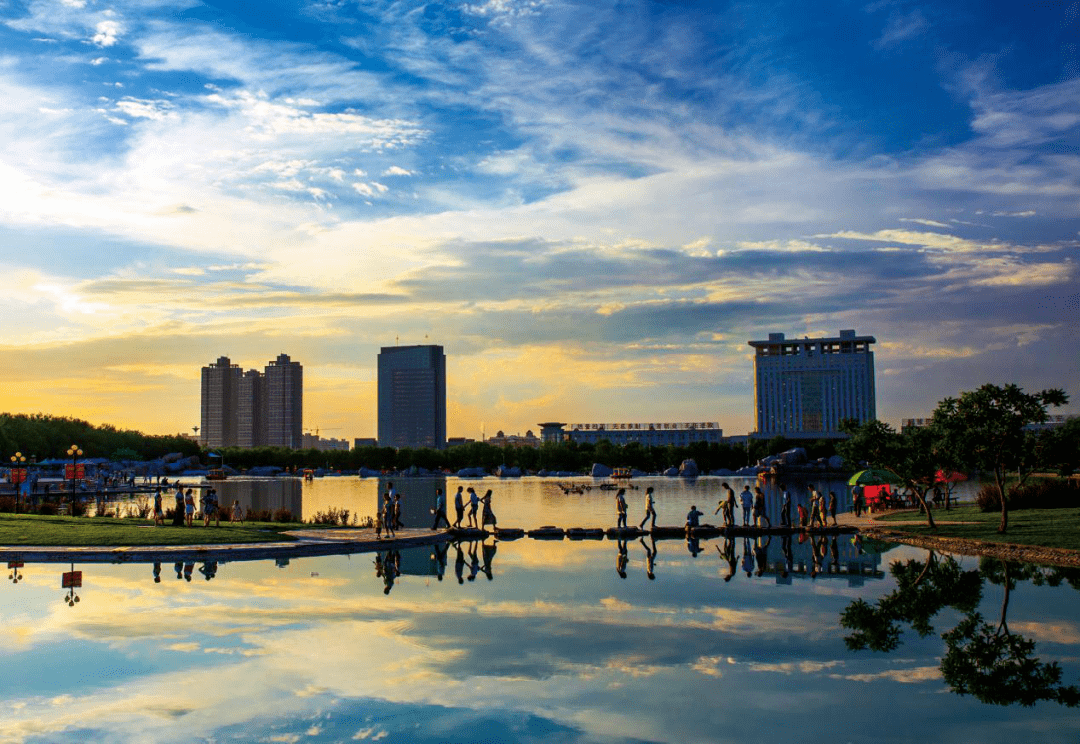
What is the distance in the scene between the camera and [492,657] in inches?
640

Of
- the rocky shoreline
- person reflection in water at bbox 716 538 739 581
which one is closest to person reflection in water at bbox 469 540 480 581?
person reflection in water at bbox 716 538 739 581

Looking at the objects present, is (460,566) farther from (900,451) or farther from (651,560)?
(900,451)

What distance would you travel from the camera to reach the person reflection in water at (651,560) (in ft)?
86.0

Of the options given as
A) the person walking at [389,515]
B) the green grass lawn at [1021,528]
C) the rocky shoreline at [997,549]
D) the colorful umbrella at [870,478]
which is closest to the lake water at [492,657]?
the rocky shoreline at [997,549]

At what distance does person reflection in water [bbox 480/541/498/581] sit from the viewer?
26.5m

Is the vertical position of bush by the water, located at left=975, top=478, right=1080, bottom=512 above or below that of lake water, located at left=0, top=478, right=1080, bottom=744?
above

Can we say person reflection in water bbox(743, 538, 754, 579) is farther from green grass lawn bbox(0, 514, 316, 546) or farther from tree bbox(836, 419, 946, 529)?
green grass lawn bbox(0, 514, 316, 546)

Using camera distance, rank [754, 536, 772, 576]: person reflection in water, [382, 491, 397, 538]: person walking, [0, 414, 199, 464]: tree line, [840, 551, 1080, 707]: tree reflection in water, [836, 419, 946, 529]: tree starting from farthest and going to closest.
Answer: [0, 414, 199, 464]: tree line
[836, 419, 946, 529]: tree
[382, 491, 397, 538]: person walking
[754, 536, 772, 576]: person reflection in water
[840, 551, 1080, 707]: tree reflection in water

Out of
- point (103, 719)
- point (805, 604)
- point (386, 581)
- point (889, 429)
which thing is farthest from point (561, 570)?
point (889, 429)

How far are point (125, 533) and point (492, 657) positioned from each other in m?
21.3

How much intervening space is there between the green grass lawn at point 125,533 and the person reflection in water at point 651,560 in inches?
487

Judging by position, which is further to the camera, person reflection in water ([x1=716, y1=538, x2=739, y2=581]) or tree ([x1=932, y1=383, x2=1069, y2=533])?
tree ([x1=932, y1=383, x2=1069, y2=533])

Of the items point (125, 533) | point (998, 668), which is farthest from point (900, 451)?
point (125, 533)

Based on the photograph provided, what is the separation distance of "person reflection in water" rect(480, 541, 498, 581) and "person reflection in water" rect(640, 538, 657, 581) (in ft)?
14.6
